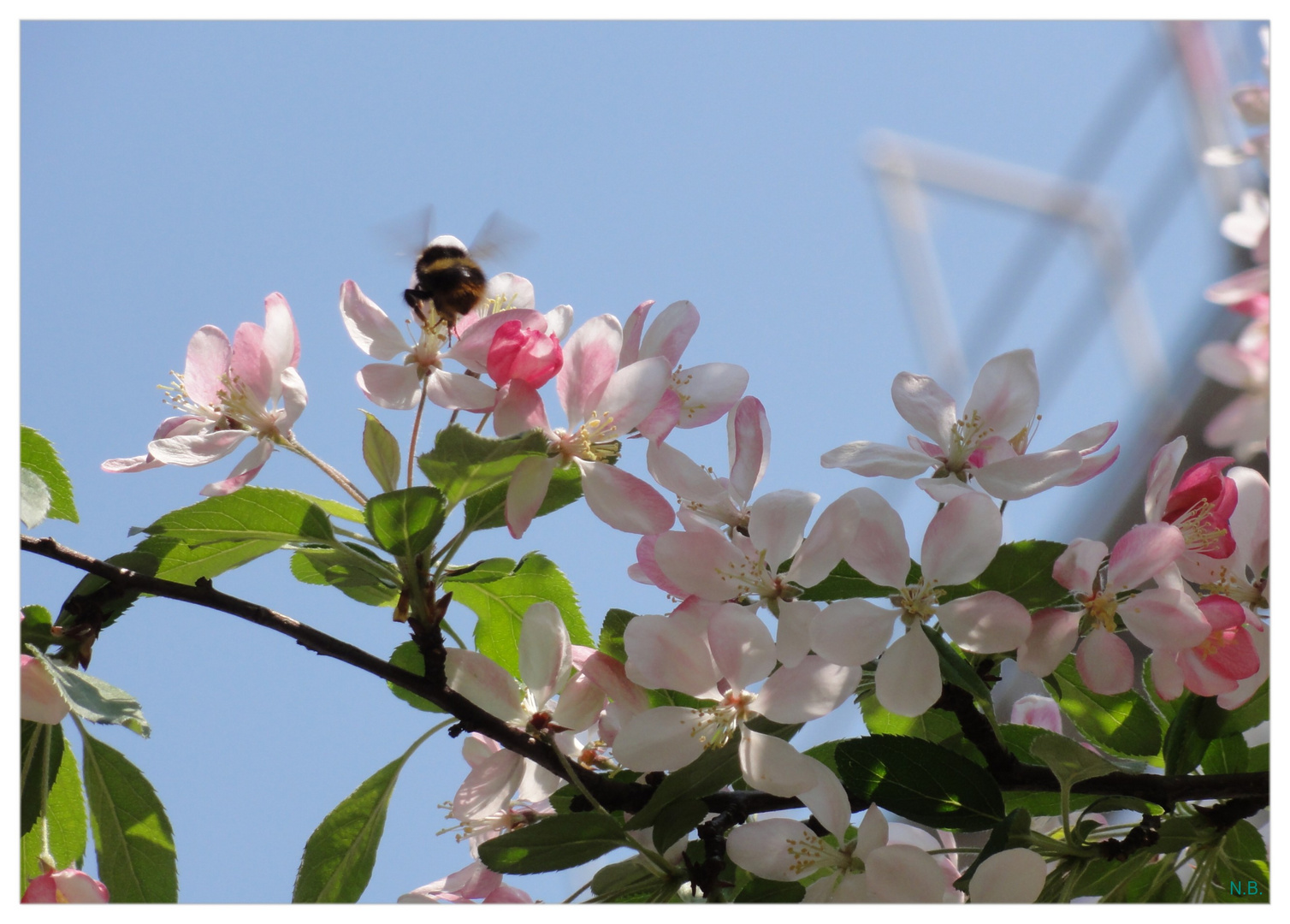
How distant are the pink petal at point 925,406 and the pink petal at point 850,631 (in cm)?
16

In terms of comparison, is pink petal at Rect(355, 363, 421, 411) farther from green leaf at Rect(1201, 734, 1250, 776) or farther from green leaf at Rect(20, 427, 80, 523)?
green leaf at Rect(1201, 734, 1250, 776)

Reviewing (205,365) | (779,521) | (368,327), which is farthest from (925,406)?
(205,365)

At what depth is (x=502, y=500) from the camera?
60 cm

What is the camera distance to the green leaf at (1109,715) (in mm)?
620

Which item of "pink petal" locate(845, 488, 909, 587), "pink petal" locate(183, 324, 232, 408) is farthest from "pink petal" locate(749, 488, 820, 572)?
"pink petal" locate(183, 324, 232, 408)

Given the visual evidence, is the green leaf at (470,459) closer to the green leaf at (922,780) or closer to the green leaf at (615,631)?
→ the green leaf at (615,631)

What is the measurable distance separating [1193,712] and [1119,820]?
149mm

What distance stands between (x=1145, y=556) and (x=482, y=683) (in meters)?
0.37

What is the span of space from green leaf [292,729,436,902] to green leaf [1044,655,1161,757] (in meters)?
0.40

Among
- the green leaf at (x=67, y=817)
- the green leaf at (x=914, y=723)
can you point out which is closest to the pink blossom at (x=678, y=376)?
the green leaf at (x=914, y=723)

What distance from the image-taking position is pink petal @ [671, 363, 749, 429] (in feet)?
2.17

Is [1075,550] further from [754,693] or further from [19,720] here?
[19,720]

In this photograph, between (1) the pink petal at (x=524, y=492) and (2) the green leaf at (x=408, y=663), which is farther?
(2) the green leaf at (x=408, y=663)
